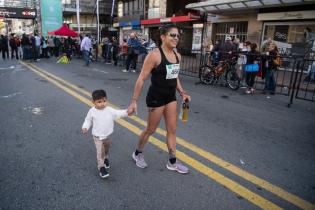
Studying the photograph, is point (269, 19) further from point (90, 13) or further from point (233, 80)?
point (90, 13)

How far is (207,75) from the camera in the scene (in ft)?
34.2

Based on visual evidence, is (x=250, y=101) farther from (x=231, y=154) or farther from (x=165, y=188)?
(x=165, y=188)

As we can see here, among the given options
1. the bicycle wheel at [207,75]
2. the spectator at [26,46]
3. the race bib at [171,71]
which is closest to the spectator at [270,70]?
the bicycle wheel at [207,75]

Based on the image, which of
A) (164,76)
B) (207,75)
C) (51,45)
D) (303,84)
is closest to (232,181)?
(164,76)

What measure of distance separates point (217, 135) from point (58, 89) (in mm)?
5544

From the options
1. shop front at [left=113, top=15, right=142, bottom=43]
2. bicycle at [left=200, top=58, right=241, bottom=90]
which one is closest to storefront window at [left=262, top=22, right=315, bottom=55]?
bicycle at [left=200, top=58, right=241, bottom=90]

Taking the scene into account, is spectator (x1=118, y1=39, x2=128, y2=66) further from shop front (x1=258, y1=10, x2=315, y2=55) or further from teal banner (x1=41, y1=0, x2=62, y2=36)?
teal banner (x1=41, y1=0, x2=62, y2=36)

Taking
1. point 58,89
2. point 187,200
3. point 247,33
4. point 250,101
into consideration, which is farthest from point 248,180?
point 247,33

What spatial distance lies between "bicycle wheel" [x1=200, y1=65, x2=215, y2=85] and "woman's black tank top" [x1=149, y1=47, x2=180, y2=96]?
7.23 metres

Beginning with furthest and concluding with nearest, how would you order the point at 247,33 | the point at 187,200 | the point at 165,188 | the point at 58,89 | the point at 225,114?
the point at 247,33 → the point at 58,89 → the point at 225,114 → the point at 165,188 → the point at 187,200

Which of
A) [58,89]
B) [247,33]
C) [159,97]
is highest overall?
[247,33]

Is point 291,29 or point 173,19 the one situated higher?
point 173,19

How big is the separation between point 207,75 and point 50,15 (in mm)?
19873

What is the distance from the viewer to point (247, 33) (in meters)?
18.4
